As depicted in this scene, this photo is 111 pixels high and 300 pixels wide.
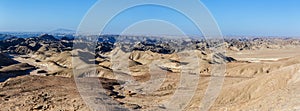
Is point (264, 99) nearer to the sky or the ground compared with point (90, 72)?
nearer to the sky

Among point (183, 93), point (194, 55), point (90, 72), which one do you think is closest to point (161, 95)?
point (183, 93)

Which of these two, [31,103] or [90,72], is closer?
[31,103]

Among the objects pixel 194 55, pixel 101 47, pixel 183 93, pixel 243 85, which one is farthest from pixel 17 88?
pixel 101 47

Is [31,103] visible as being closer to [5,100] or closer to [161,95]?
[5,100]

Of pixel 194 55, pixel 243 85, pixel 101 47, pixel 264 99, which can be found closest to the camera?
pixel 264 99

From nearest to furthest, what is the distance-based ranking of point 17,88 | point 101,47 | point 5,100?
1. point 5,100
2. point 17,88
3. point 101,47

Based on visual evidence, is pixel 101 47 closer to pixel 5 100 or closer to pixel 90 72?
pixel 90 72

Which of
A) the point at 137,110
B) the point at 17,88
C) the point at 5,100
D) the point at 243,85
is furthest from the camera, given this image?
the point at 17,88

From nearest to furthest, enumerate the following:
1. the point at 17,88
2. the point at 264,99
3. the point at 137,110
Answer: the point at 264,99 → the point at 137,110 → the point at 17,88

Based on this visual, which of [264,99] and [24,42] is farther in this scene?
[24,42]
